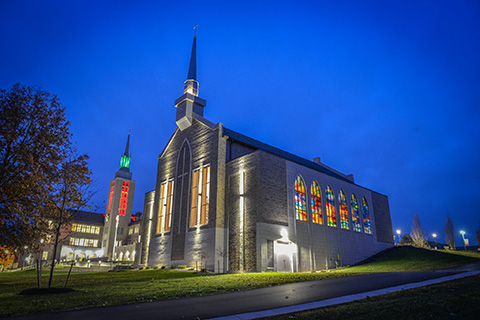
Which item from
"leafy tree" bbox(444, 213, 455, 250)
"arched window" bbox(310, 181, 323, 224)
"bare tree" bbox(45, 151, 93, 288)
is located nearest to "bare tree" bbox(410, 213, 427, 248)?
"leafy tree" bbox(444, 213, 455, 250)

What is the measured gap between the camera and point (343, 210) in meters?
39.8

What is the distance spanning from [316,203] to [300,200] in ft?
10.2

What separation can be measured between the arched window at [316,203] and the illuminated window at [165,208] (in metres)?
18.0

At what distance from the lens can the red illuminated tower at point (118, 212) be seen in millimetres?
71312

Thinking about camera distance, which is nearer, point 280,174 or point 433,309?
point 433,309

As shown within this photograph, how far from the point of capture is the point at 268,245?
29.1m

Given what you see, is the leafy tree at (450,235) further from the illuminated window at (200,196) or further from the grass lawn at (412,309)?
the grass lawn at (412,309)

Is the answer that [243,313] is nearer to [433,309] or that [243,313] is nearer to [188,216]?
[433,309]

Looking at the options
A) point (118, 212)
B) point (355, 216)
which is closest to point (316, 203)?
point (355, 216)

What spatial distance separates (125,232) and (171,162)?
40.4 meters

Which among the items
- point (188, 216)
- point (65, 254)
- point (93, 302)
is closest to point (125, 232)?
point (65, 254)

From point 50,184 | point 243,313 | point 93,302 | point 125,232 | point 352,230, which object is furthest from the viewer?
point 125,232

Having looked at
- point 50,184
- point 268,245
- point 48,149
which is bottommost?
point 268,245

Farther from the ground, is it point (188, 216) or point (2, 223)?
point (188, 216)
